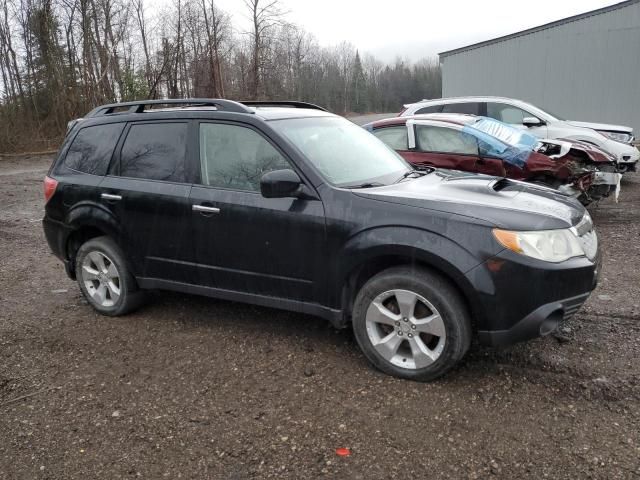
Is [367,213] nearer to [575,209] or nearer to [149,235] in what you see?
[575,209]

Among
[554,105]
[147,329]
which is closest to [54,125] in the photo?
[554,105]

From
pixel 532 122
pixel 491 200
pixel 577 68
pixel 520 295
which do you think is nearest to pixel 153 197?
pixel 491 200

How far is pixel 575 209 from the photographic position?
3719 mm

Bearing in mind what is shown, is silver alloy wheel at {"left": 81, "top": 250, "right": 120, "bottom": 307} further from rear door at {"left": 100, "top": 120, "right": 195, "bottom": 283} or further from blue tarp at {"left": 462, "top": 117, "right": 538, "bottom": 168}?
blue tarp at {"left": 462, "top": 117, "right": 538, "bottom": 168}

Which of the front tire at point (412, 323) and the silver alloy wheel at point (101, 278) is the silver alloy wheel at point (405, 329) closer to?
the front tire at point (412, 323)

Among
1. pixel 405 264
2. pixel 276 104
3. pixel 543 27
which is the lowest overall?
Result: pixel 405 264

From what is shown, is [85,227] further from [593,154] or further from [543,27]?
[543,27]

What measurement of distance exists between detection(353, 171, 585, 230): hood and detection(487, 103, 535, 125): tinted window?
7.81m

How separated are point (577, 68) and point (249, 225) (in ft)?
71.3

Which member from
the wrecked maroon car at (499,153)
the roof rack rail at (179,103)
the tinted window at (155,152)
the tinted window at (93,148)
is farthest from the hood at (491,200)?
the wrecked maroon car at (499,153)

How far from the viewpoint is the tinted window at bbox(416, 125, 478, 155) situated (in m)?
7.54

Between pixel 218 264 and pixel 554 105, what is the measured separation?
72.8 ft

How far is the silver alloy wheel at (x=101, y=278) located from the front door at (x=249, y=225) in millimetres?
1051

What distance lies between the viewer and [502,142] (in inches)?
296
